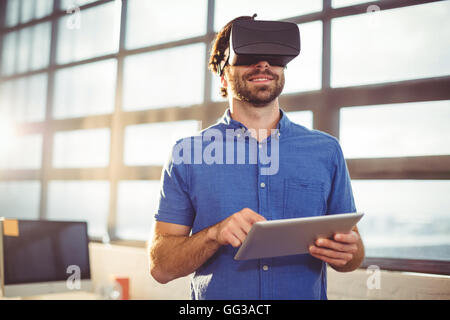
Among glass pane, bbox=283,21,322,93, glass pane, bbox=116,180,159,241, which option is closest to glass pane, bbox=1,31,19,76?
glass pane, bbox=116,180,159,241

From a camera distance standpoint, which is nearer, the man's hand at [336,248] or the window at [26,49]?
the man's hand at [336,248]

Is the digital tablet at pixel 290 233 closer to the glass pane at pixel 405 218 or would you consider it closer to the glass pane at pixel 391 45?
the glass pane at pixel 405 218

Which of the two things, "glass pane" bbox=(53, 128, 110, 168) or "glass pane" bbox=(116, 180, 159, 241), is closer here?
"glass pane" bbox=(116, 180, 159, 241)

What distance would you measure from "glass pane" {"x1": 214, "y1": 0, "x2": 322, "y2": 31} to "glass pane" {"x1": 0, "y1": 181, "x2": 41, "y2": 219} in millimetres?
2221

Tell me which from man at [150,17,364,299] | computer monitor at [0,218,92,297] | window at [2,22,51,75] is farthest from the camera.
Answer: window at [2,22,51,75]

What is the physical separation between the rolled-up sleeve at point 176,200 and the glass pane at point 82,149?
203 cm

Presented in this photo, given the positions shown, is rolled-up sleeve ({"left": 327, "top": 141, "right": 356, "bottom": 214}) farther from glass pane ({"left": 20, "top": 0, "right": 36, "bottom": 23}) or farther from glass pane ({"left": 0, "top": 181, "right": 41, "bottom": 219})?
glass pane ({"left": 20, "top": 0, "right": 36, "bottom": 23})

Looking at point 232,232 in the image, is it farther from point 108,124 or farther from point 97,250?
point 108,124

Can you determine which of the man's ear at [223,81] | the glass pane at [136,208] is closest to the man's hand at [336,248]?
the man's ear at [223,81]

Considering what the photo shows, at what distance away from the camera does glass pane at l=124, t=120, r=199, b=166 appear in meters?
2.78

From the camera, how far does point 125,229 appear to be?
2965mm

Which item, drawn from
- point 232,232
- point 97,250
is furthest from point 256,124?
point 97,250

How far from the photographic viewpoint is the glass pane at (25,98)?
3662mm
